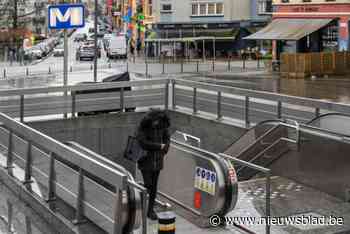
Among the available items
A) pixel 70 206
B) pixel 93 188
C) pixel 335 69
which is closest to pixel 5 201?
pixel 70 206

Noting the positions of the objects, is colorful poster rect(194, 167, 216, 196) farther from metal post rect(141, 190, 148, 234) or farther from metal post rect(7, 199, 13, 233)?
metal post rect(7, 199, 13, 233)

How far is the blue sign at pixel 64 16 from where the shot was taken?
50.6ft

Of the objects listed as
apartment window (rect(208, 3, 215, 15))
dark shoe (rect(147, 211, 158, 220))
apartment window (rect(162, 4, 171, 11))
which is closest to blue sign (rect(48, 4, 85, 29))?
dark shoe (rect(147, 211, 158, 220))

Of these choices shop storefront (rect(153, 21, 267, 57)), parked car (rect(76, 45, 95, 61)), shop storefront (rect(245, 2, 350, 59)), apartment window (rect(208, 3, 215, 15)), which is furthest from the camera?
apartment window (rect(208, 3, 215, 15))

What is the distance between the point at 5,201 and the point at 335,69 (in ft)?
121

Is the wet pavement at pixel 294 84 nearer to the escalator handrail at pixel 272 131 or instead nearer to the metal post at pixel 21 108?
the metal post at pixel 21 108

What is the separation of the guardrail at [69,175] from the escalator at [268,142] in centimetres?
359

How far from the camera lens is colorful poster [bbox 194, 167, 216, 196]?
28.9 ft

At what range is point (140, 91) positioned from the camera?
17844mm

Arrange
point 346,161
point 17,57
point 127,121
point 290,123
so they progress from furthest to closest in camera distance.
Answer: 1. point 17,57
2. point 127,121
3. point 290,123
4. point 346,161

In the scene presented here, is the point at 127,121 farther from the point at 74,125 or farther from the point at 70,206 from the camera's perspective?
the point at 70,206

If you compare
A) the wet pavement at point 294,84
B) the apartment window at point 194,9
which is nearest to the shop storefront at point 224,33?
the apartment window at point 194,9

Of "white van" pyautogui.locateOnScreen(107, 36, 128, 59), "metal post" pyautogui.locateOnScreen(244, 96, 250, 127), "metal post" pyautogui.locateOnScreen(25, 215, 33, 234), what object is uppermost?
"white van" pyautogui.locateOnScreen(107, 36, 128, 59)

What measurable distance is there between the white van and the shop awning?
22.3 m
